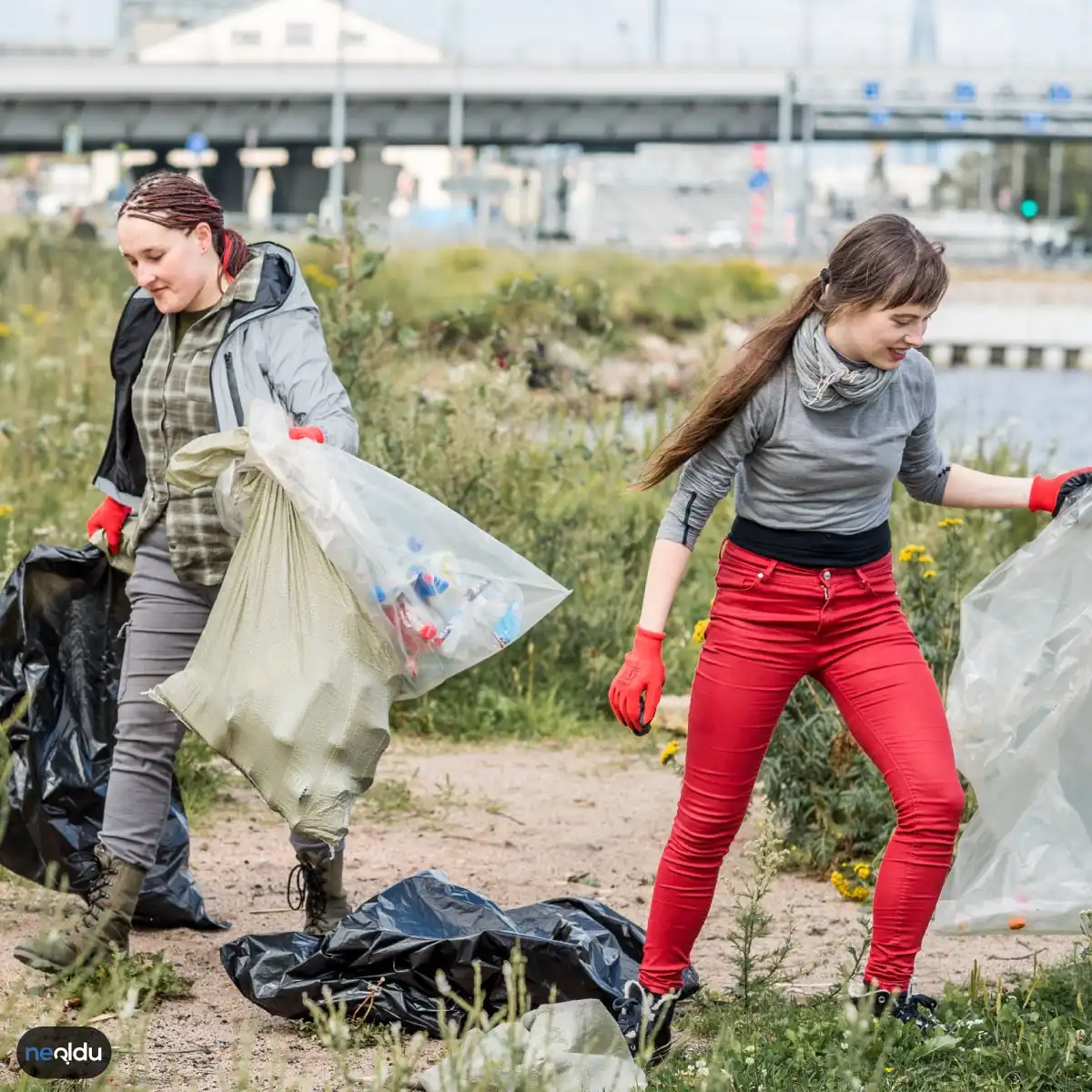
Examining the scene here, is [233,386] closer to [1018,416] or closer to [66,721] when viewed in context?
[66,721]

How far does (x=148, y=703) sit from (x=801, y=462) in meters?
1.44

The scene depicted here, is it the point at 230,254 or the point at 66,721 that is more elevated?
the point at 230,254

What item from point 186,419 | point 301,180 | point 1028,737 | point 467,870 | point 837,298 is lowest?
point 467,870

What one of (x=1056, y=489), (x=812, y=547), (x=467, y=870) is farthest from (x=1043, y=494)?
(x=467, y=870)

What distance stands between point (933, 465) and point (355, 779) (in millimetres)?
1295

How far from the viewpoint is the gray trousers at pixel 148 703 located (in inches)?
144

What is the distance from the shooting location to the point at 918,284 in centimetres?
313

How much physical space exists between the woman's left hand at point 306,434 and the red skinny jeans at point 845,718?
2.69ft

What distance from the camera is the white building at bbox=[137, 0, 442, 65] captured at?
9506 cm

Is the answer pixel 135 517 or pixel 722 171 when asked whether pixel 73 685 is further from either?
pixel 722 171

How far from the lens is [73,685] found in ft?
13.2

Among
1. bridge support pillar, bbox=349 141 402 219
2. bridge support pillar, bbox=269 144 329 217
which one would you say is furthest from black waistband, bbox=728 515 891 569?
bridge support pillar, bbox=269 144 329 217

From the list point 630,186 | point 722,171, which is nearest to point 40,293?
point 630,186

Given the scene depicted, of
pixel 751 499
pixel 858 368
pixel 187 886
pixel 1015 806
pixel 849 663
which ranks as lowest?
pixel 187 886
